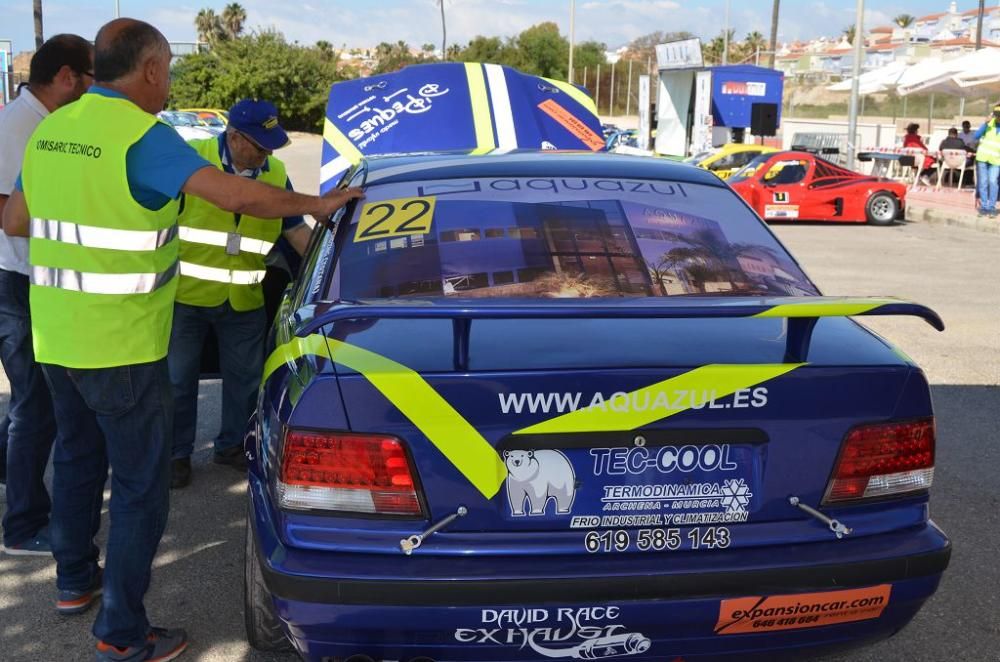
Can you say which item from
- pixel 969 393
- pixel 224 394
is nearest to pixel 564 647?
pixel 224 394

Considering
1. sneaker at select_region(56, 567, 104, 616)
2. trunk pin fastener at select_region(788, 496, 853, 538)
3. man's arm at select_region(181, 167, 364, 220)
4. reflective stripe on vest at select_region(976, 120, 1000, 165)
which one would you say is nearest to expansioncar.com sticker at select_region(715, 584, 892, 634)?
trunk pin fastener at select_region(788, 496, 853, 538)

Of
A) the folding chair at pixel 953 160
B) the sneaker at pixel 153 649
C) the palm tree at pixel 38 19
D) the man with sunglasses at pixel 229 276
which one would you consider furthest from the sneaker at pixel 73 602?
the palm tree at pixel 38 19

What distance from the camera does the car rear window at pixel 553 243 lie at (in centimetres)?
317

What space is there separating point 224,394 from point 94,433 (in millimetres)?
1690

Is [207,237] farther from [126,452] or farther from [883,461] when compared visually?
[883,461]

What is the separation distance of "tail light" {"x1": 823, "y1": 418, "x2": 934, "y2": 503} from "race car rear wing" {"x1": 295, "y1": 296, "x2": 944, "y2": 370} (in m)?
0.26

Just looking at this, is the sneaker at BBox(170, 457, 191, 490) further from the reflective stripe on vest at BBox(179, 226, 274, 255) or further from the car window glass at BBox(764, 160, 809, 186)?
the car window glass at BBox(764, 160, 809, 186)

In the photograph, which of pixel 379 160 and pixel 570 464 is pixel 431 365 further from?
pixel 379 160

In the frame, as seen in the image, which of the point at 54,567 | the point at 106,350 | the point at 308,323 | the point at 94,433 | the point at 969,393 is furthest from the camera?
the point at 969,393

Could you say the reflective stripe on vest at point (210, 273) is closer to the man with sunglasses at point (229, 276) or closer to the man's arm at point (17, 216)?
the man with sunglasses at point (229, 276)

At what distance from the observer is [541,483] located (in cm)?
241

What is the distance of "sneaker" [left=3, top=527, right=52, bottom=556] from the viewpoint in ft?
13.4

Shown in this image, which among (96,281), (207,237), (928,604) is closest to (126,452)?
(96,281)

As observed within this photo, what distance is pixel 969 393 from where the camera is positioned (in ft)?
21.6
